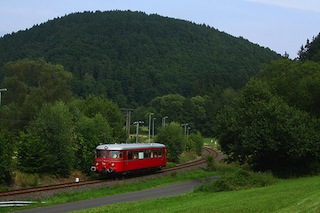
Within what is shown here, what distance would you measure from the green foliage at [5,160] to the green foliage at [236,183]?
13276mm

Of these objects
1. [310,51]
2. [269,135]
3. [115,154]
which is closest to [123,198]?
[115,154]

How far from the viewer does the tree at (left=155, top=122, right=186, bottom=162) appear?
6112cm

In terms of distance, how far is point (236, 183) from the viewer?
28.4 m

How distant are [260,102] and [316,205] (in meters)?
23.5

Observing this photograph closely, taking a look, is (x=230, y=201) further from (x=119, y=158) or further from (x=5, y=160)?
(x=119, y=158)

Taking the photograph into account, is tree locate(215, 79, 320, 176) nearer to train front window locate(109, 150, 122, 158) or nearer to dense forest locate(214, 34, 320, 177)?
dense forest locate(214, 34, 320, 177)

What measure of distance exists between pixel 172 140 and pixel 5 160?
33.3 meters

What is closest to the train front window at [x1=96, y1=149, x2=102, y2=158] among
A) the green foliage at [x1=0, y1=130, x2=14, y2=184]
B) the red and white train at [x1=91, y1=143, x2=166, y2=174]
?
the red and white train at [x1=91, y1=143, x2=166, y2=174]

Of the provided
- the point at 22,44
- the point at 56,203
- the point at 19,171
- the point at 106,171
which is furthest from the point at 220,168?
the point at 22,44

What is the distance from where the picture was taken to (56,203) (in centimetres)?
2448

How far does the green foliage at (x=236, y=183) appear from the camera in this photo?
91.6ft

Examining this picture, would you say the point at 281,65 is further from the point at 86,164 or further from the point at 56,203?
the point at 56,203

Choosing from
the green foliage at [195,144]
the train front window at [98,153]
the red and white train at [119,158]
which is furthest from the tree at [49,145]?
the green foliage at [195,144]

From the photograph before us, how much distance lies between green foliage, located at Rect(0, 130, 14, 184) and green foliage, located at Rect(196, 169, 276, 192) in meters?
13.3
